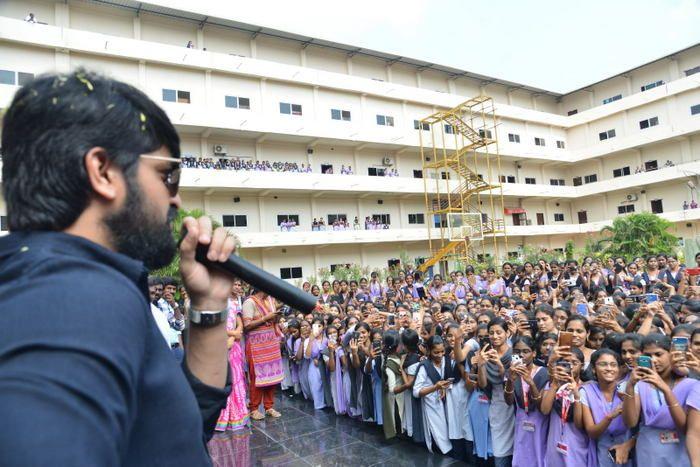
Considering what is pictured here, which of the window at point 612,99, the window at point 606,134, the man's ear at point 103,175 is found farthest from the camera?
the window at point 612,99

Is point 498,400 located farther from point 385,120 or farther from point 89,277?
point 385,120

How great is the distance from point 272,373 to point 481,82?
86.6 ft

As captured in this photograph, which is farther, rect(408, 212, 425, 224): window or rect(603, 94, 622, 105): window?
rect(603, 94, 622, 105): window

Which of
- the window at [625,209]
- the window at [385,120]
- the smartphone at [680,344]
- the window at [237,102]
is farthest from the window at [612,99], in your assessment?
the smartphone at [680,344]

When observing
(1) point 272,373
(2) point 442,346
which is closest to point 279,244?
(1) point 272,373

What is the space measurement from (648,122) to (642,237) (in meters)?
11.6

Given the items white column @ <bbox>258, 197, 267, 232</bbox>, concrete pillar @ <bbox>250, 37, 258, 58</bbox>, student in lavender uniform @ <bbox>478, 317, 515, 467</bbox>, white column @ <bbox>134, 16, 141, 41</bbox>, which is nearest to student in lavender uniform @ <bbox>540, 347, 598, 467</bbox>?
student in lavender uniform @ <bbox>478, 317, 515, 467</bbox>

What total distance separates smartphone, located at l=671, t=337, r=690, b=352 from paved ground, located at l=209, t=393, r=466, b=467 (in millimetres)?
2352

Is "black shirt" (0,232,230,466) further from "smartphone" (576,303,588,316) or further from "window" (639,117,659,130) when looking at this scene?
"window" (639,117,659,130)

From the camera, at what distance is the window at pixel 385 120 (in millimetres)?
23531

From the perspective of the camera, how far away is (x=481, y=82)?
27.8 m

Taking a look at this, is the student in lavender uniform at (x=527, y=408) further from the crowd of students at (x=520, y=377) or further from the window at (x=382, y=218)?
the window at (x=382, y=218)

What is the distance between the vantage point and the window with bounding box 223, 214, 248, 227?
1945 cm

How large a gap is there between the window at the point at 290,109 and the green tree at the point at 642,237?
15645 mm
